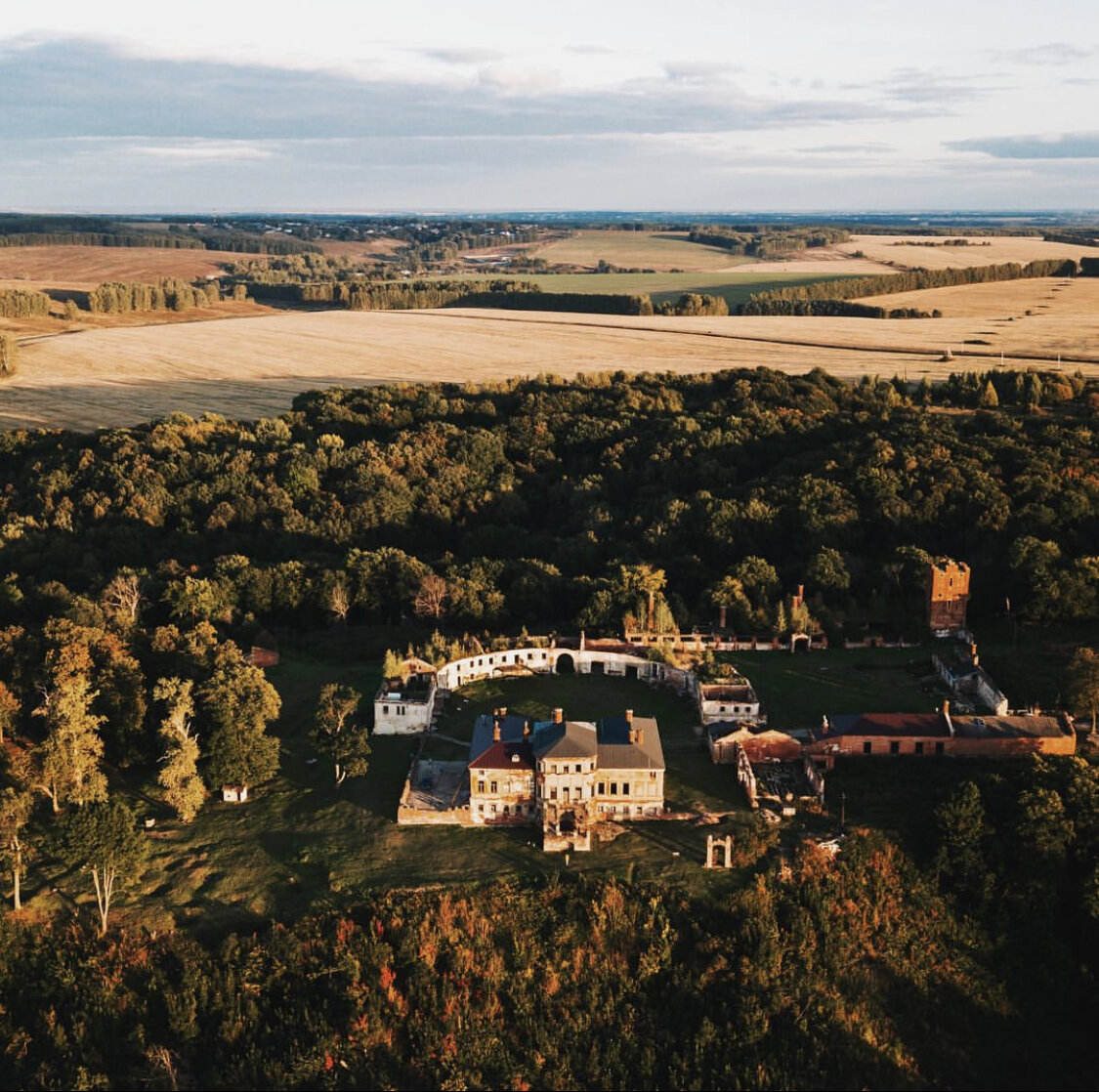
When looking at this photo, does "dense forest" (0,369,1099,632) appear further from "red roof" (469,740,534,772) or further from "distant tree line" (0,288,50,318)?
"distant tree line" (0,288,50,318)

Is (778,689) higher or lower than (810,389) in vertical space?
lower

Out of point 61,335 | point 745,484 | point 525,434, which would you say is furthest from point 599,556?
point 61,335

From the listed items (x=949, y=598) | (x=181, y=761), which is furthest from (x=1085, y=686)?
(x=181, y=761)

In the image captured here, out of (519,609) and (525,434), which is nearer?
(519,609)

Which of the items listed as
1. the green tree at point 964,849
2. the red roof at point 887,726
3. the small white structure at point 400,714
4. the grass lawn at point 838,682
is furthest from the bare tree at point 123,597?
the green tree at point 964,849

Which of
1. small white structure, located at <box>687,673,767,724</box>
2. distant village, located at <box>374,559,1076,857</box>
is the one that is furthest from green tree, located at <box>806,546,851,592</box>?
small white structure, located at <box>687,673,767,724</box>

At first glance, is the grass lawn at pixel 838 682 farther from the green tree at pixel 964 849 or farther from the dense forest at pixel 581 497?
the green tree at pixel 964 849

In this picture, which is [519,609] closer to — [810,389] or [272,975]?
[272,975]

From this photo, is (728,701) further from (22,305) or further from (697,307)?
(22,305)
